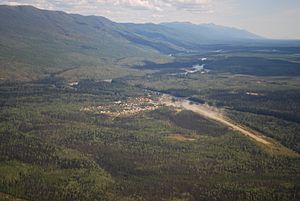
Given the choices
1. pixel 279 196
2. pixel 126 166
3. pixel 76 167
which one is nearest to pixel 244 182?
pixel 279 196

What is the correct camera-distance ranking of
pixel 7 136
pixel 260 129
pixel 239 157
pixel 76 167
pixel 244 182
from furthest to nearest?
pixel 260 129, pixel 7 136, pixel 239 157, pixel 76 167, pixel 244 182

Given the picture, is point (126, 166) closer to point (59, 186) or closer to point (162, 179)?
point (162, 179)

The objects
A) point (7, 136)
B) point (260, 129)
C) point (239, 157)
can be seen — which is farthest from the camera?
point (260, 129)

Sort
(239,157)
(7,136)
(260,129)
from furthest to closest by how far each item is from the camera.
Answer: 1. (260,129)
2. (7,136)
3. (239,157)

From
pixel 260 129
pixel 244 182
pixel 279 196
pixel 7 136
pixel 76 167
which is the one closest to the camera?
pixel 279 196

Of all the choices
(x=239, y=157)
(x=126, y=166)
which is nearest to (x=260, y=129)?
(x=239, y=157)

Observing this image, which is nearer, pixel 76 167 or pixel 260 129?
pixel 76 167

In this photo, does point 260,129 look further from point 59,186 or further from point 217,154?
point 59,186

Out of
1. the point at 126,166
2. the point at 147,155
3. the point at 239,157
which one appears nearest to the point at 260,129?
the point at 239,157

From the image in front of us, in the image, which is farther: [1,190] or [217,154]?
[217,154]

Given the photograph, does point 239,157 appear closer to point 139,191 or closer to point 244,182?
point 244,182
